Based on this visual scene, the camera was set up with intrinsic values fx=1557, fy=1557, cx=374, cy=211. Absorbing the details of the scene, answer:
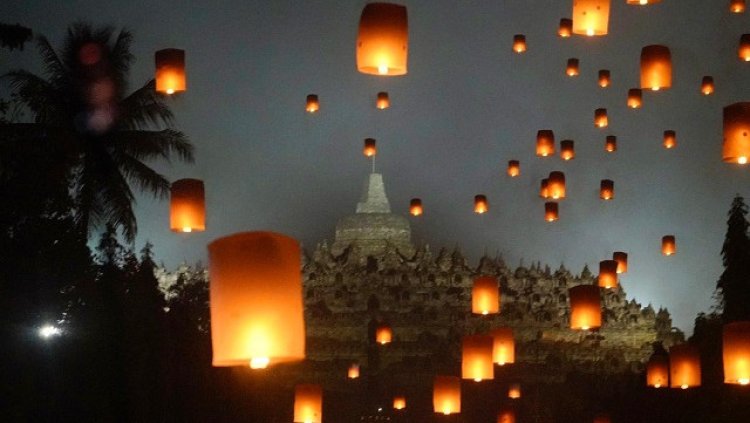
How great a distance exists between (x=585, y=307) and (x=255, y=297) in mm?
11828

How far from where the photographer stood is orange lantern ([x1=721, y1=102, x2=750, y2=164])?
13852 millimetres

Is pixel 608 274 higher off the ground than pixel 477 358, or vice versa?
pixel 608 274

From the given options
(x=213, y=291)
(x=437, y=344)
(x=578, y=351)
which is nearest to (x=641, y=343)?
(x=578, y=351)

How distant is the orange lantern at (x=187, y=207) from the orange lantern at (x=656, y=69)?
5043 millimetres

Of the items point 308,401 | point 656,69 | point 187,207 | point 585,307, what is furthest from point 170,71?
point 308,401

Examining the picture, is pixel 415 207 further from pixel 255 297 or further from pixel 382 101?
pixel 255 297

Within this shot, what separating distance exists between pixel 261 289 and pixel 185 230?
7483 millimetres

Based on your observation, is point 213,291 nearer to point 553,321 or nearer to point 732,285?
point 732,285

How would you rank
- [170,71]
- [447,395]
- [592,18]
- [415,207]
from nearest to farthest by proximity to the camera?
[592,18] → [170,71] → [447,395] → [415,207]

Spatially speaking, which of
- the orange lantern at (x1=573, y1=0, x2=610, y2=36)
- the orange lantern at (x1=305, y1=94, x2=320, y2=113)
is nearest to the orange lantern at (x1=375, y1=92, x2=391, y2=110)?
the orange lantern at (x1=305, y1=94, x2=320, y2=113)

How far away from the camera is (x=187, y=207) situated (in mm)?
16203

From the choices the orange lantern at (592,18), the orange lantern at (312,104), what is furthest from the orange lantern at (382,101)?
the orange lantern at (592,18)

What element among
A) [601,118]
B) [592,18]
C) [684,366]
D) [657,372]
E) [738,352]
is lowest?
[738,352]

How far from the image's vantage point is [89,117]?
30.3 metres
